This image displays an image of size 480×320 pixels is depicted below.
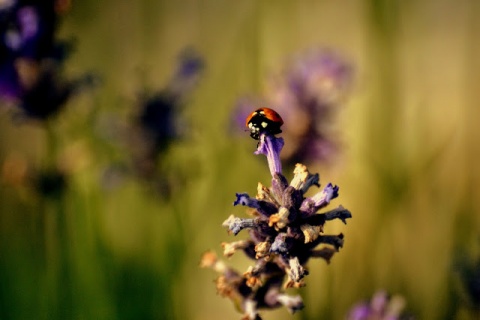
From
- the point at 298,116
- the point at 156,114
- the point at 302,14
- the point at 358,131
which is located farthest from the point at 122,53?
the point at 298,116

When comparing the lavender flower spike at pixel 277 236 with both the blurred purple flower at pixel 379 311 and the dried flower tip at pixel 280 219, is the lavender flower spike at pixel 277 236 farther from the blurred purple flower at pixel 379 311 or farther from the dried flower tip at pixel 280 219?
the blurred purple flower at pixel 379 311

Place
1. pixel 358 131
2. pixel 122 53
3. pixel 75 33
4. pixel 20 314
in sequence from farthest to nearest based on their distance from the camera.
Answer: pixel 122 53
pixel 75 33
pixel 358 131
pixel 20 314

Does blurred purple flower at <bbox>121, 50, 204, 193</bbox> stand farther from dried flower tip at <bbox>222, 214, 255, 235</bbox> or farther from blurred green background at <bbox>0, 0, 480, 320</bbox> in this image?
dried flower tip at <bbox>222, 214, 255, 235</bbox>

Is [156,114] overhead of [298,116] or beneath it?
overhead

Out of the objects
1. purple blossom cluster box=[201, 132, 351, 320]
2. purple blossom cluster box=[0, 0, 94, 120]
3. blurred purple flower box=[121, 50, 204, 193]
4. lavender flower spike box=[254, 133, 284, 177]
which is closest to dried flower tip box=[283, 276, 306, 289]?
purple blossom cluster box=[201, 132, 351, 320]

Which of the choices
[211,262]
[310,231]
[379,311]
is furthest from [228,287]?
[379,311]

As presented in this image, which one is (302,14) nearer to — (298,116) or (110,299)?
(298,116)

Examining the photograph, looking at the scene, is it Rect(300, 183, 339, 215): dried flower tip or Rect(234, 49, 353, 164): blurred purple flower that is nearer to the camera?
Rect(300, 183, 339, 215): dried flower tip
